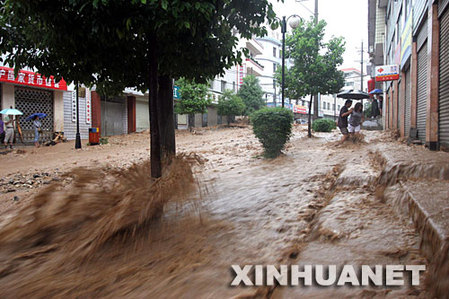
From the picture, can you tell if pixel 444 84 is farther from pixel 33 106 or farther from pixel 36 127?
pixel 33 106

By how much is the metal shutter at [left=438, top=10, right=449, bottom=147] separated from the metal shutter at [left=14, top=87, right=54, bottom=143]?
17010 millimetres

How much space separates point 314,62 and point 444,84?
9094 millimetres

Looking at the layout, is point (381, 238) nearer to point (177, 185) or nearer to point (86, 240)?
point (177, 185)

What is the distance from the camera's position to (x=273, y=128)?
8.65m

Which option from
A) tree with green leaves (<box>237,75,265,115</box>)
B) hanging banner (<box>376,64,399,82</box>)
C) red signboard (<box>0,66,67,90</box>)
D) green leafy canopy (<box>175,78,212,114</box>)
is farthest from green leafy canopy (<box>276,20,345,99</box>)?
tree with green leaves (<box>237,75,265,115</box>)

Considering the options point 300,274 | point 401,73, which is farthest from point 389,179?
point 401,73

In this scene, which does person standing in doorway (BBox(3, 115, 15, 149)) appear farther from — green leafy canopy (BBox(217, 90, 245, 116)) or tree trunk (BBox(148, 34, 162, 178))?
green leafy canopy (BBox(217, 90, 245, 116))

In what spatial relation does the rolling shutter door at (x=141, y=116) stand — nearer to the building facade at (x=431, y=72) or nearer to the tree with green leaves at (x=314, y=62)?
the tree with green leaves at (x=314, y=62)

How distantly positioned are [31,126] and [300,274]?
57.4 feet

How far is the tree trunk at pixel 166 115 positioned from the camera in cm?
452

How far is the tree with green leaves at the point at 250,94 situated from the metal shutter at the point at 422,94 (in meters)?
25.4

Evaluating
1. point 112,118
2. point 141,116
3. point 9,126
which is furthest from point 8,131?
point 141,116

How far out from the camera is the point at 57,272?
9.04 feet

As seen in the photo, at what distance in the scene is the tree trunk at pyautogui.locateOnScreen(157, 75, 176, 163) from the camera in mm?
4518
